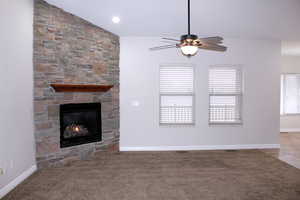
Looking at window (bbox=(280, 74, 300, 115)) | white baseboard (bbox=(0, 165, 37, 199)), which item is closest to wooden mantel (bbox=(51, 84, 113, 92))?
white baseboard (bbox=(0, 165, 37, 199))

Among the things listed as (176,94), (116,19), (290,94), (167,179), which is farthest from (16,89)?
(290,94)

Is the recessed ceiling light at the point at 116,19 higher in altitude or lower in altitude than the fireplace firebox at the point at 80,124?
higher

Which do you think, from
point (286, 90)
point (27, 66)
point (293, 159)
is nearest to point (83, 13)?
point (27, 66)

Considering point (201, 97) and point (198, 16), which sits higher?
point (198, 16)

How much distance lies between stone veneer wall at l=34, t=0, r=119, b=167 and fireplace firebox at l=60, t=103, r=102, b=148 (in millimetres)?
98

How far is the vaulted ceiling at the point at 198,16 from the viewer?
358 cm

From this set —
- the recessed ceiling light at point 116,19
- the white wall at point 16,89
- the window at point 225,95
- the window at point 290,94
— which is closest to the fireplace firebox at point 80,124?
the white wall at point 16,89

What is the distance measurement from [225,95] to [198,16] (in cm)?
211

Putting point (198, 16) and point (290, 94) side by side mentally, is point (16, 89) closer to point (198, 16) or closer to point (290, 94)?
point (198, 16)

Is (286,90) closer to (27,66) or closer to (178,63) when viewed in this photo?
(178,63)

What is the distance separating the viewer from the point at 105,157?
171 inches

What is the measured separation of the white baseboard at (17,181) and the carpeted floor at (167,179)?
0.24 feet

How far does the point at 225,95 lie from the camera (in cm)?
507

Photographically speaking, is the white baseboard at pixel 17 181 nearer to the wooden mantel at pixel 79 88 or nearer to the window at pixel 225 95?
the wooden mantel at pixel 79 88
